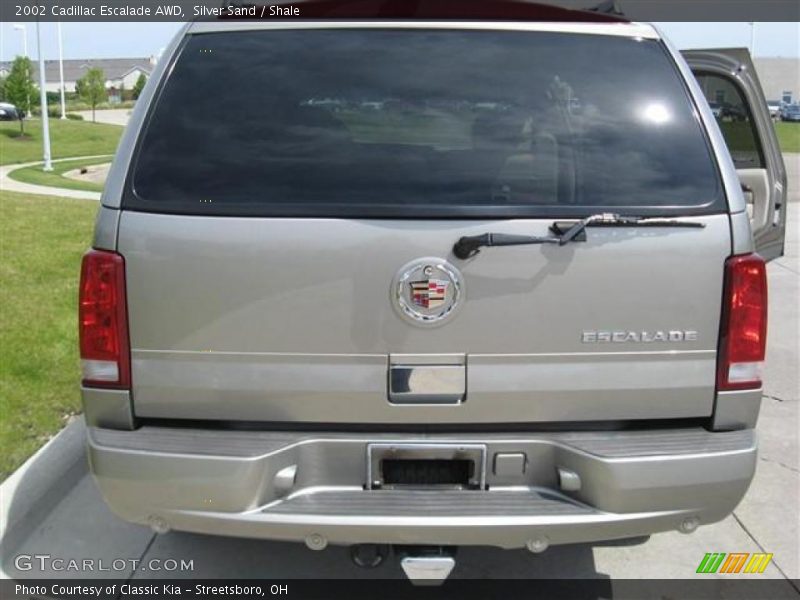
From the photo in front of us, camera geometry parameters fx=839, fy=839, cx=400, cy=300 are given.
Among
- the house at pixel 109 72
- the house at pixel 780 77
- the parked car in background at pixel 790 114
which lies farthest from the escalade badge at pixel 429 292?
the house at pixel 109 72

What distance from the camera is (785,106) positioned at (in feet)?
203

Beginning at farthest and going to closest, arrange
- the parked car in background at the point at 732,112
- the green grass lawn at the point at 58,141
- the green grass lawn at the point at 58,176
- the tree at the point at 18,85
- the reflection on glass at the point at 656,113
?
the tree at the point at 18,85
the green grass lawn at the point at 58,141
the green grass lawn at the point at 58,176
the parked car in background at the point at 732,112
the reflection on glass at the point at 656,113

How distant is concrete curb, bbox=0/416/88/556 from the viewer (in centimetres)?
341

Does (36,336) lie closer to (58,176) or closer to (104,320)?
(104,320)

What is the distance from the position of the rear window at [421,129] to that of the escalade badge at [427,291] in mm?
161

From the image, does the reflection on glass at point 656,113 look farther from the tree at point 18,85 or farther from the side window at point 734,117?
the tree at point 18,85

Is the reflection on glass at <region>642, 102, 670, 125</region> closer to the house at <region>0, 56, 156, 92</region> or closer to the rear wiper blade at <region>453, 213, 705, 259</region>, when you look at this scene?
the rear wiper blade at <region>453, 213, 705, 259</region>

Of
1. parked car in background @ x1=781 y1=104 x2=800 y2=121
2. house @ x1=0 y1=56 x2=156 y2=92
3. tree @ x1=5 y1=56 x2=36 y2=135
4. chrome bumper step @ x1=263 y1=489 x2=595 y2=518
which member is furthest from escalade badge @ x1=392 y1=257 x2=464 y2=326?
house @ x1=0 y1=56 x2=156 y2=92

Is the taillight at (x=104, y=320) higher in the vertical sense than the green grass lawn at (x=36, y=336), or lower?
higher

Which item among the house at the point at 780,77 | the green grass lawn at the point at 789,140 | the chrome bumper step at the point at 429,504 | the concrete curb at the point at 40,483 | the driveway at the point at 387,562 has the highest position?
the house at the point at 780,77

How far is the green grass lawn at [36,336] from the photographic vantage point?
4.29 metres

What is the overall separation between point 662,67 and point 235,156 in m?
1.35

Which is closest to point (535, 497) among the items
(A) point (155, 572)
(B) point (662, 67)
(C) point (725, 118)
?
(B) point (662, 67)

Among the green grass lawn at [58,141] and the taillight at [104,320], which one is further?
the green grass lawn at [58,141]
